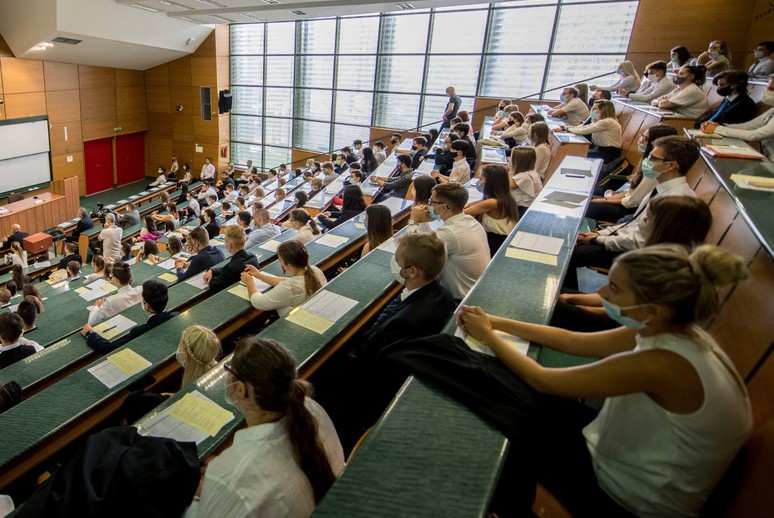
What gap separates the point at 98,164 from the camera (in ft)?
46.5

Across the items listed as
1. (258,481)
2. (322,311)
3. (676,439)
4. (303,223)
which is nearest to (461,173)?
(303,223)

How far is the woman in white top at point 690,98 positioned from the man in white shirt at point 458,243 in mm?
3694

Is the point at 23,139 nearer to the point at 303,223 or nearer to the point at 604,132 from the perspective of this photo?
the point at 303,223

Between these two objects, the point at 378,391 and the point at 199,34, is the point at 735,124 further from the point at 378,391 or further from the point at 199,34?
the point at 199,34

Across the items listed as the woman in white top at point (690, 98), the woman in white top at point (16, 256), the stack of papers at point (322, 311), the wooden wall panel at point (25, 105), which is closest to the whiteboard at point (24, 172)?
the wooden wall panel at point (25, 105)

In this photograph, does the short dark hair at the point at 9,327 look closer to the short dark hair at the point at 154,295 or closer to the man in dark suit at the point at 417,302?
the short dark hair at the point at 154,295

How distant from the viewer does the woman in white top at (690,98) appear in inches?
191

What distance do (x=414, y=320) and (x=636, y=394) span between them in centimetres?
102

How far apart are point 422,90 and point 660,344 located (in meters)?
11.9

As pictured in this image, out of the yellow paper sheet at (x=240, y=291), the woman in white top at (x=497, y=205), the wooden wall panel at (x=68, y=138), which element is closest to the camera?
the yellow paper sheet at (x=240, y=291)

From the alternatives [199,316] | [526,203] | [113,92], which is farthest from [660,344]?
[113,92]

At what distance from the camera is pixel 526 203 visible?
167 inches

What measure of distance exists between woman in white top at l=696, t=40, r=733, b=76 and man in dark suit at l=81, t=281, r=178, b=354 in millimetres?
7254

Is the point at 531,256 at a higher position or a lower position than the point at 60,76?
lower
